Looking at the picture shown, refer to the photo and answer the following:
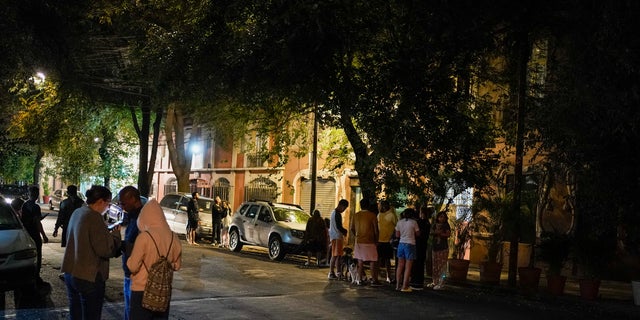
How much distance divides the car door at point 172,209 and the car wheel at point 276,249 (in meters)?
6.40

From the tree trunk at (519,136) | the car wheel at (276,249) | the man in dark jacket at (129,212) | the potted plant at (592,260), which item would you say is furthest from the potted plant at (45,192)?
the man in dark jacket at (129,212)

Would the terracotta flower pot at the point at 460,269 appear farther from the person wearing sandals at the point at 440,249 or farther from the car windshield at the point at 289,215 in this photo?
the car windshield at the point at 289,215

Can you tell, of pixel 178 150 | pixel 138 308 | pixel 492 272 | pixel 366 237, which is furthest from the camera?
pixel 178 150

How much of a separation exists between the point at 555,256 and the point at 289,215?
8.31 meters

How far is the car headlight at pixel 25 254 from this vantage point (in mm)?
9316

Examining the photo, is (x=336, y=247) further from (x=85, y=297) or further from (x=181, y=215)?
(x=181, y=215)

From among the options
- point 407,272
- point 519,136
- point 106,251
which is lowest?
point 407,272

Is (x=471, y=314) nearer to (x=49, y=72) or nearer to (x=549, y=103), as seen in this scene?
(x=549, y=103)

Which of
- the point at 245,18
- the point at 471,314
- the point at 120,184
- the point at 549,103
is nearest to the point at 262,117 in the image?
the point at 245,18

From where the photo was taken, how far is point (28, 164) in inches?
1992

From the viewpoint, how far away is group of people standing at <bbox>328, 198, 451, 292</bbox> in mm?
12508

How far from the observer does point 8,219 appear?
33.0 ft

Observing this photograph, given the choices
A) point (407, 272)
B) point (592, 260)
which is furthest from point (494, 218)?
point (407, 272)

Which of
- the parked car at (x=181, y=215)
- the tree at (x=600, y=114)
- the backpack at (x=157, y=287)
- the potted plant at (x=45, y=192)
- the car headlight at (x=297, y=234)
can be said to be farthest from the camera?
the potted plant at (x=45, y=192)
